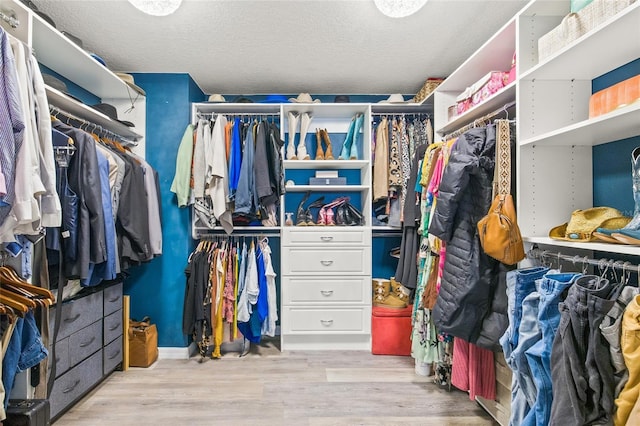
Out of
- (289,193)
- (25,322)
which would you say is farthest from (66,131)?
(289,193)

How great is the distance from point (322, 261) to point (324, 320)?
1.63 feet

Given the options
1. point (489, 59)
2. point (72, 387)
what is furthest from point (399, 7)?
point (72, 387)

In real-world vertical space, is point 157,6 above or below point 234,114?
above

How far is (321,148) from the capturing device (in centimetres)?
310

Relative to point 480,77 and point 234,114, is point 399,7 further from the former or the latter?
point 234,114

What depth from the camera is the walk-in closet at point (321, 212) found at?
1.28m

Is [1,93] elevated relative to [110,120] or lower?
lower

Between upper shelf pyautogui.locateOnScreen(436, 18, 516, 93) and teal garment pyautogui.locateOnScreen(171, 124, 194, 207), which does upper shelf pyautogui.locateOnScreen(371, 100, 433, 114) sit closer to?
upper shelf pyautogui.locateOnScreen(436, 18, 516, 93)

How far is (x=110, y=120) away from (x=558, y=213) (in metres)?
2.77

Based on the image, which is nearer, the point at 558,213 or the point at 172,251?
the point at 558,213

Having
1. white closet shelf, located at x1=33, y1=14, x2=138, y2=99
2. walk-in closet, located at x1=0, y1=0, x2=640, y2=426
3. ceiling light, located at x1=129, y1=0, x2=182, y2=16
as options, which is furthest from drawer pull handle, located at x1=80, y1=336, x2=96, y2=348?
ceiling light, located at x1=129, y1=0, x2=182, y2=16

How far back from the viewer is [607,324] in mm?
1041

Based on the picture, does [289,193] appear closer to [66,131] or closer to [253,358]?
[253,358]

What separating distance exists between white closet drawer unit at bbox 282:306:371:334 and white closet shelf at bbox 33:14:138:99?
2.20 meters
